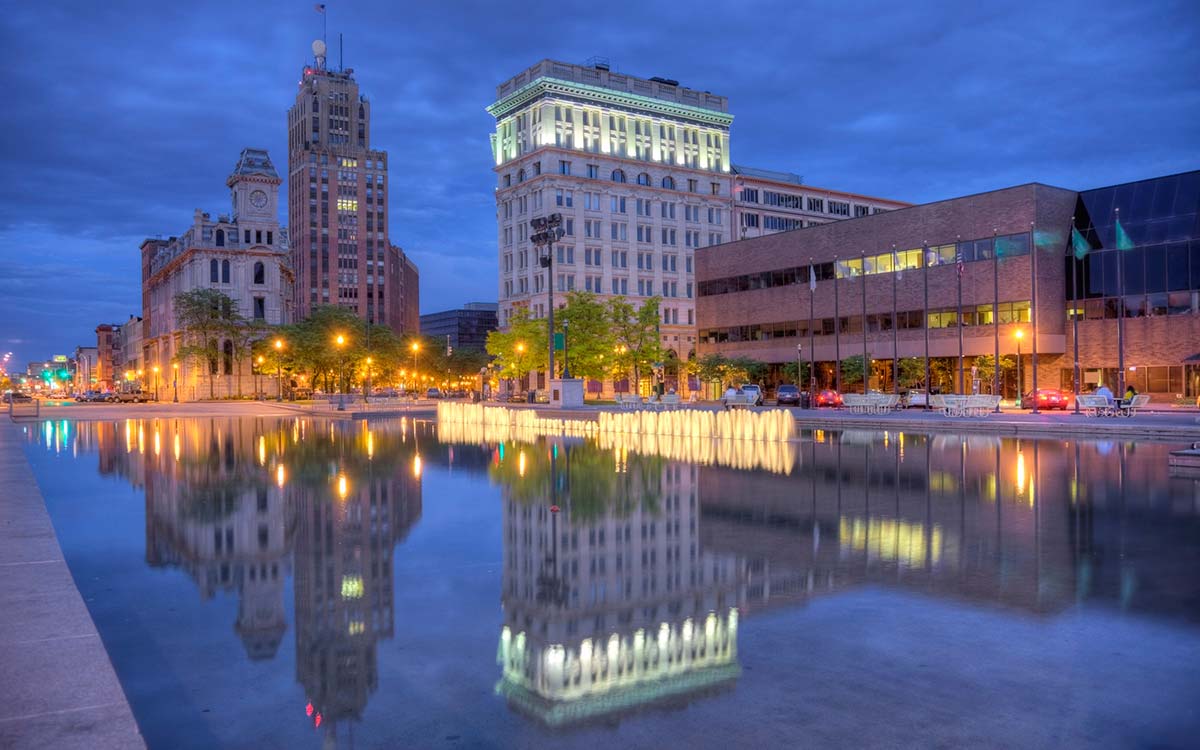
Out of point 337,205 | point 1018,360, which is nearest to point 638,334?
point 1018,360

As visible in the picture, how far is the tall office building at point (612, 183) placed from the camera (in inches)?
4161

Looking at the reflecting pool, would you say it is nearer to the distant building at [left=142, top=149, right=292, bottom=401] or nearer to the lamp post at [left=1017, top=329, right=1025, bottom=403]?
the lamp post at [left=1017, top=329, right=1025, bottom=403]

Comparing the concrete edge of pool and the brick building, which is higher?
the brick building

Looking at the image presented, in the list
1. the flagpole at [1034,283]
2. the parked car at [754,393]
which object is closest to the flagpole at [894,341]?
the flagpole at [1034,283]

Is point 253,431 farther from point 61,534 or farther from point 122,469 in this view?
point 61,534

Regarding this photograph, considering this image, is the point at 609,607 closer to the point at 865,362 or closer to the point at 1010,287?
the point at 865,362

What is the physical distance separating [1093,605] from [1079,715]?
10.5 ft

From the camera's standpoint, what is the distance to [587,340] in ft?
259

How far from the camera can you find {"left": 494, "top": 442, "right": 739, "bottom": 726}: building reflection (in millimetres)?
6477

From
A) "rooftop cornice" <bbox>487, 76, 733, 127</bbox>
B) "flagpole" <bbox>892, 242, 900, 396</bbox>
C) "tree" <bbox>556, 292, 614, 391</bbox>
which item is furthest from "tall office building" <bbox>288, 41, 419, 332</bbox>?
"flagpole" <bbox>892, 242, 900, 396</bbox>

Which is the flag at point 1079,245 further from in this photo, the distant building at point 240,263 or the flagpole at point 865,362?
the distant building at point 240,263

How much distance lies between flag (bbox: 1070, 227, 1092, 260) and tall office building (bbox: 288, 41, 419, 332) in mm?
132070

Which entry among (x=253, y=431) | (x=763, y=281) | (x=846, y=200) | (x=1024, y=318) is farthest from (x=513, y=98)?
(x=253, y=431)

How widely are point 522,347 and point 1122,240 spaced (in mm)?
49269
